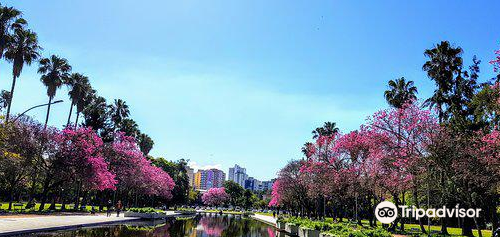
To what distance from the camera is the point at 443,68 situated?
35500 millimetres

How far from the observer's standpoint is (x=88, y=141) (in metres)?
43.4

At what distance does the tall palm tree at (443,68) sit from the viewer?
35375 mm

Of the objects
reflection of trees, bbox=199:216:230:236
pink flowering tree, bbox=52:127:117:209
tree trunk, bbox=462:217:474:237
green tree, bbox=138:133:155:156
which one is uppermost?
green tree, bbox=138:133:155:156

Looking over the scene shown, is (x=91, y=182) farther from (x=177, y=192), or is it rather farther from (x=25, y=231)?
(x=177, y=192)

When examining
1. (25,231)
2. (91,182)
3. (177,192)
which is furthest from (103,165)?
(177,192)

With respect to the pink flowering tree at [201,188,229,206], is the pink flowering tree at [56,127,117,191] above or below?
above

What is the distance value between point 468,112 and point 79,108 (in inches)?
1965

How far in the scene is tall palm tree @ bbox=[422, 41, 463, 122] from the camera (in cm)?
3538

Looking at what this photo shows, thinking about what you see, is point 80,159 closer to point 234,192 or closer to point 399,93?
point 399,93

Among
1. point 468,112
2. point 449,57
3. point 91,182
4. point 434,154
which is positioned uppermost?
point 449,57

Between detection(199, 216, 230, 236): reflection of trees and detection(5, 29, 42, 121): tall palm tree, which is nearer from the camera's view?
detection(199, 216, 230, 236): reflection of trees

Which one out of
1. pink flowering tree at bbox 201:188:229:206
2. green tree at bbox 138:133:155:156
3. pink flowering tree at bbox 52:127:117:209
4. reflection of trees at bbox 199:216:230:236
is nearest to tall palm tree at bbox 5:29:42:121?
pink flowering tree at bbox 52:127:117:209

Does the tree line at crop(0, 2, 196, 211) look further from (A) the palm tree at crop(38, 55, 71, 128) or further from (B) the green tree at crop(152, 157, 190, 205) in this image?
(B) the green tree at crop(152, 157, 190, 205)

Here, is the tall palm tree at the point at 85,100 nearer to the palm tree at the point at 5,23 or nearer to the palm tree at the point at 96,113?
the palm tree at the point at 96,113
